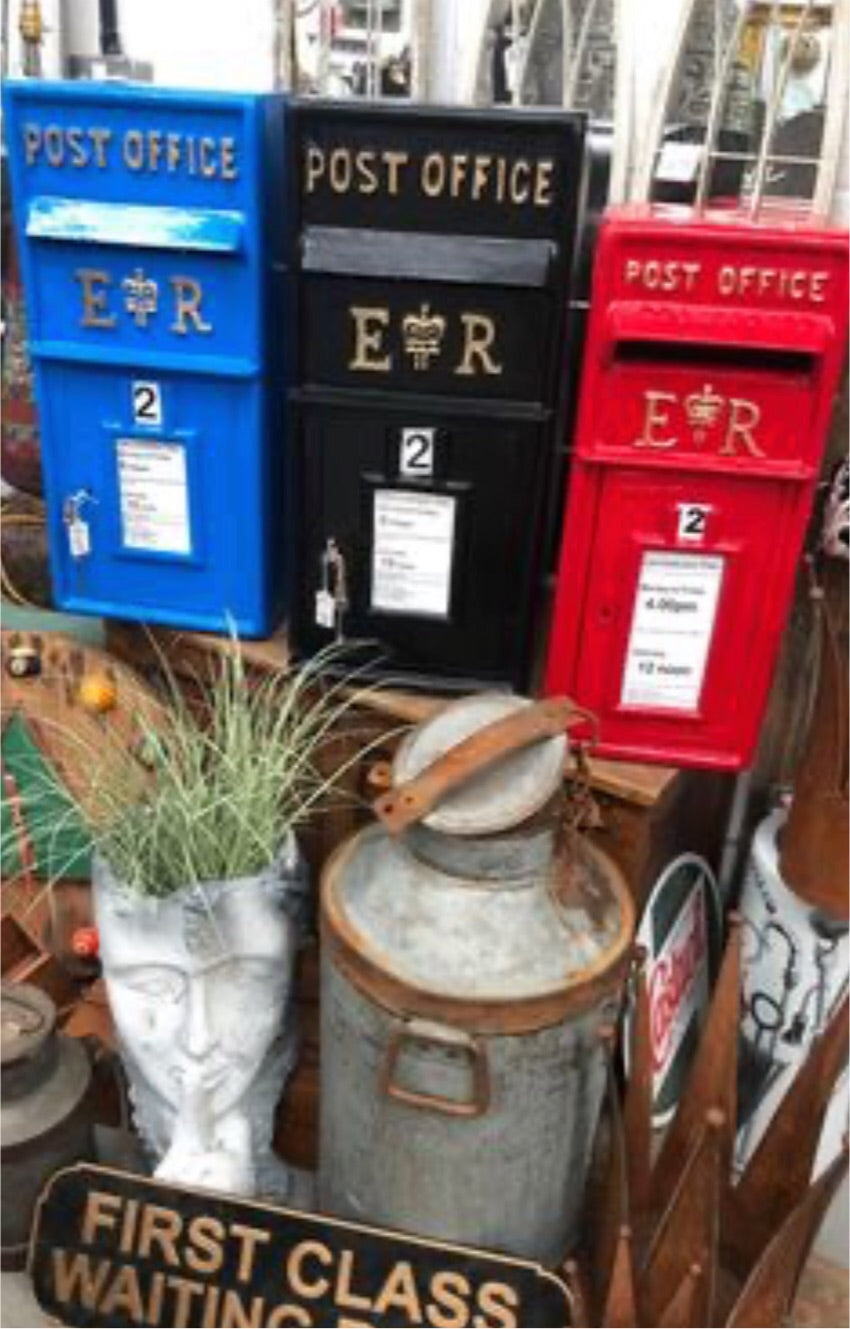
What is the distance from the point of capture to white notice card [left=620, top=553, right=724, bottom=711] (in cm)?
174

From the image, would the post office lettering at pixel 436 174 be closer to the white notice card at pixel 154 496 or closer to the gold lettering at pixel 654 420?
the gold lettering at pixel 654 420

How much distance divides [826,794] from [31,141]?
158cm

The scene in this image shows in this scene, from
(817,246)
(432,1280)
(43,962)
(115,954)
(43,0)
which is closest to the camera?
(817,246)

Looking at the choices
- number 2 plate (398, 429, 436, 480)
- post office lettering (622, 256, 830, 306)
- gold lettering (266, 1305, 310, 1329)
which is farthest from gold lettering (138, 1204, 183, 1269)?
post office lettering (622, 256, 830, 306)

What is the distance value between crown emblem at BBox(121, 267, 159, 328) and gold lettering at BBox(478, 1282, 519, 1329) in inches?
60.9

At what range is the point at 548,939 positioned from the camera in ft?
5.13

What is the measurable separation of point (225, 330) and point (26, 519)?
0.72 m

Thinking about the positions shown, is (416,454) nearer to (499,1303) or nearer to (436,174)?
(436,174)

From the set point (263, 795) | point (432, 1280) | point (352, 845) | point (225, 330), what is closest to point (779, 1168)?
point (432, 1280)

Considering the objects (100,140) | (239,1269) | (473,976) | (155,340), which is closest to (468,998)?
(473,976)

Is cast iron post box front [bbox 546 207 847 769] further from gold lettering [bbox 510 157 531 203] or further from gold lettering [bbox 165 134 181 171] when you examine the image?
gold lettering [bbox 165 134 181 171]

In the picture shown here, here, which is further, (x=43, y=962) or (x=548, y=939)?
(x=43, y=962)

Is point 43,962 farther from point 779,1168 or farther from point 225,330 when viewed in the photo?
point 779,1168

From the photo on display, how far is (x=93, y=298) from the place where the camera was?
5.81 ft
